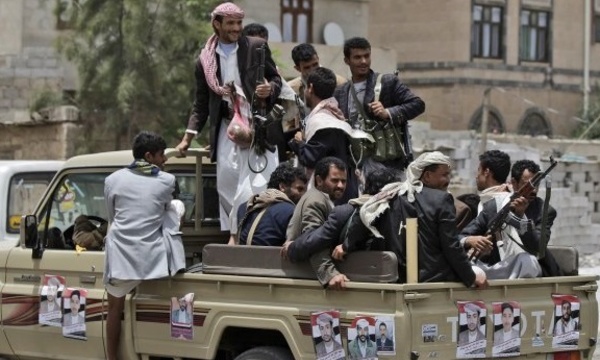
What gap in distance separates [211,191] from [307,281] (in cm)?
209

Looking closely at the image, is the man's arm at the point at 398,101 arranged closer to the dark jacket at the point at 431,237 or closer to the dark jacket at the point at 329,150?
the dark jacket at the point at 329,150

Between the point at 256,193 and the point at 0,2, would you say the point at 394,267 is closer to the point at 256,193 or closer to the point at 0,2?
the point at 256,193

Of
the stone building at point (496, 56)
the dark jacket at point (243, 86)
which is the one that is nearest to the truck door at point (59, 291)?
the dark jacket at point (243, 86)

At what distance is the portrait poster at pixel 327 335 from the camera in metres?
6.80

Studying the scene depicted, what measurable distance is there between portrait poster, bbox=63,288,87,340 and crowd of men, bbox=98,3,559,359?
38cm

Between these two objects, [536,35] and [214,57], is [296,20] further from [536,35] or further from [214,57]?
[214,57]

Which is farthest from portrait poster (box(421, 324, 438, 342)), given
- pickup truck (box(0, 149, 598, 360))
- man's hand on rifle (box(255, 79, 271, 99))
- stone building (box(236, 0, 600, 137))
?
stone building (box(236, 0, 600, 137))

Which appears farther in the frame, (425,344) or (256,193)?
(256,193)

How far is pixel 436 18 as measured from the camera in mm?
41594

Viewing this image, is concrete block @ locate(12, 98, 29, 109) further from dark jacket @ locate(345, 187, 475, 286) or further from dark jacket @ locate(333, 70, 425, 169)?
dark jacket @ locate(345, 187, 475, 286)

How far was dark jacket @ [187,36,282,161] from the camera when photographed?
8.56 metres

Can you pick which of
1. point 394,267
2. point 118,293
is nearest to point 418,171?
point 394,267

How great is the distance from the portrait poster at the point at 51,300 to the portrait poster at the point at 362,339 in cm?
228

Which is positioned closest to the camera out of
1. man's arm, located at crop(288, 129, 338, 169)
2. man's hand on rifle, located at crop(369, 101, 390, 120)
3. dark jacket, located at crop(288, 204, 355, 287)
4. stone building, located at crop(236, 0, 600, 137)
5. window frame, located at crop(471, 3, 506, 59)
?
dark jacket, located at crop(288, 204, 355, 287)
